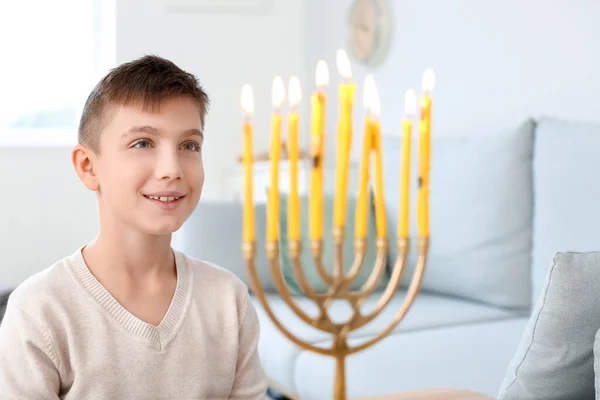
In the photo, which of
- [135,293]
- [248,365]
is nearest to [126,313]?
[135,293]

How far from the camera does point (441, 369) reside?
5.84ft

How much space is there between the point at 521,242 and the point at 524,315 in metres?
0.22

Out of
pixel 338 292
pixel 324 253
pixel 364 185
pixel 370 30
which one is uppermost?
pixel 370 30

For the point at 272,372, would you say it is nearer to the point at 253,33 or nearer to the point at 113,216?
the point at 113,216

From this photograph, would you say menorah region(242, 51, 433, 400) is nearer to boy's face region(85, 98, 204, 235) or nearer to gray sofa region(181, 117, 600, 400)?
boy's face region(85, 98, 204, 235)

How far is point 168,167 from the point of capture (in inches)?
38.5

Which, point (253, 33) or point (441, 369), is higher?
point (253, 33)

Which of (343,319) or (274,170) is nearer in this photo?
(274,170)

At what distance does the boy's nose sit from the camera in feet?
3.19

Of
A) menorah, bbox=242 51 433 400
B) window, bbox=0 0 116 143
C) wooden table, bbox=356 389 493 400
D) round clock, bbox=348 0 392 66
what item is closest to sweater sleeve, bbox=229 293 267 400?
wooden table, bbox=356 389 493 400

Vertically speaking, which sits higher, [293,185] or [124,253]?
[293,185]

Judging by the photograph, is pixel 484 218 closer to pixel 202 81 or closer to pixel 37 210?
pixel 202 81

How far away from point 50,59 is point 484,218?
9.19 ft

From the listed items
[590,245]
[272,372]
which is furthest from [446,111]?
[272,372]
